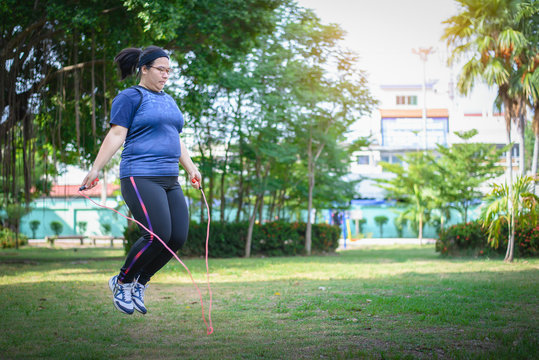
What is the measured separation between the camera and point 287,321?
4.88 metres

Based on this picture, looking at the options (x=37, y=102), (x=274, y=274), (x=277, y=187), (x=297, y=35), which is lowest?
(x=274, y=274)

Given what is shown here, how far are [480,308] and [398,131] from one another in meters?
44.1

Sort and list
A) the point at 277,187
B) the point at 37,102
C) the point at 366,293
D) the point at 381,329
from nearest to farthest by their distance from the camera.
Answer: the point at 381,329 → the point at 366,293 → the point at 37,102 → the point at 277,187

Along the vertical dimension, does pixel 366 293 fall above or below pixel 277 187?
below

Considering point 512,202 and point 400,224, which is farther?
point 400,224

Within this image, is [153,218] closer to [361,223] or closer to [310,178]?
[310,178]

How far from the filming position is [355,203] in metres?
39.1

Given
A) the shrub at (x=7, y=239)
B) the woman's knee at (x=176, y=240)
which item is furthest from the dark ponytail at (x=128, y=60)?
the shrub at (x=7, y=239)

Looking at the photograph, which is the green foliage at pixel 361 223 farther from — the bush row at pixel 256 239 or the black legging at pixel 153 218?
the black legging at pixel 153 218

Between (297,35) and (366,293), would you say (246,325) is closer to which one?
(366,293)

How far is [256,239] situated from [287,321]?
12.7 metres

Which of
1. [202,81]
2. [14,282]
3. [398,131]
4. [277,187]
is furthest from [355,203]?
[14,282]

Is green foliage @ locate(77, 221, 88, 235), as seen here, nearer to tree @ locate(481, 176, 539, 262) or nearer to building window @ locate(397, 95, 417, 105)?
tree @ locate(481, 176, 539, 262)

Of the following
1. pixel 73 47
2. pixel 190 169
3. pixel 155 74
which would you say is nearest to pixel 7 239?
pixel 73 47
